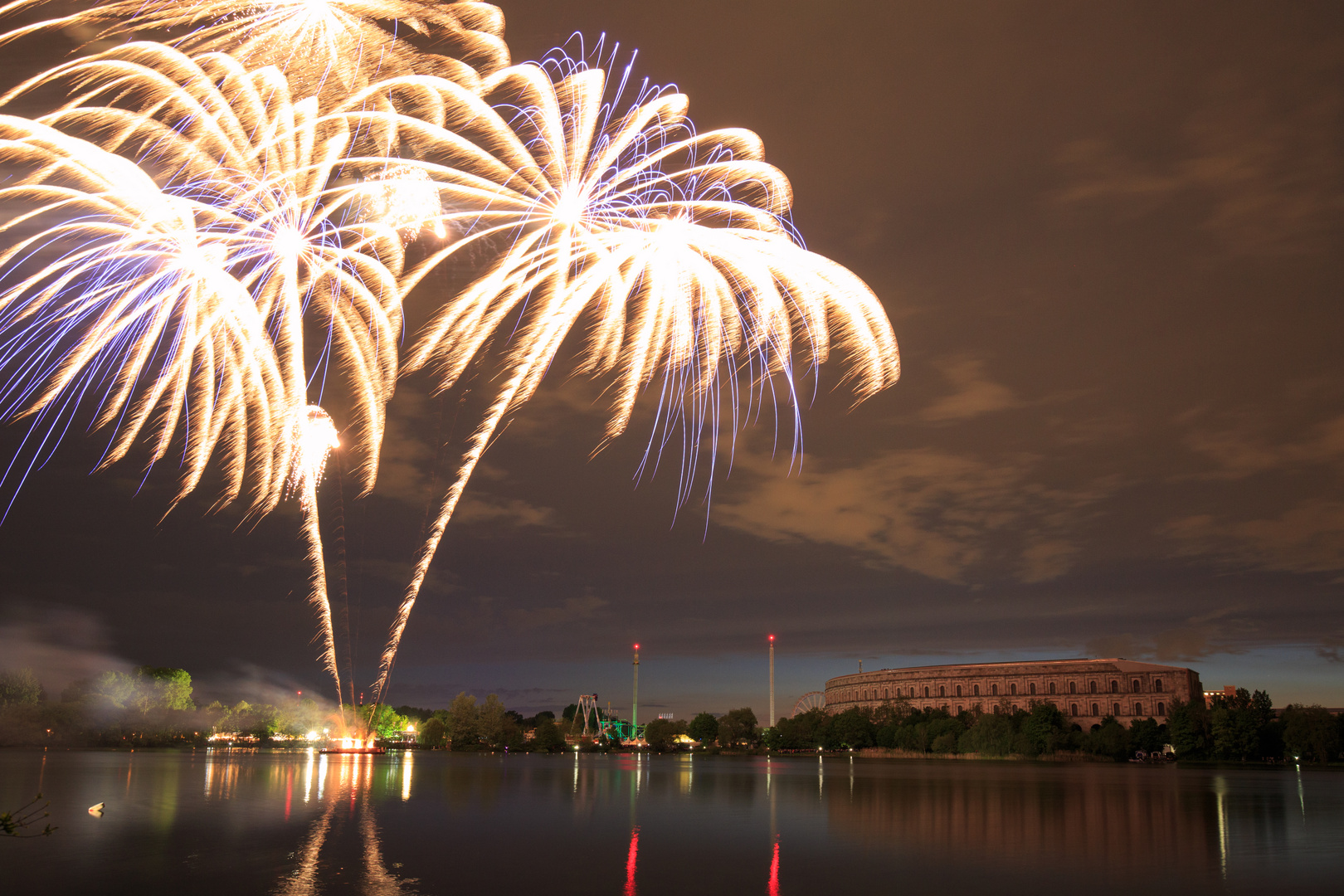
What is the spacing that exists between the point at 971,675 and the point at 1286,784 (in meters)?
112

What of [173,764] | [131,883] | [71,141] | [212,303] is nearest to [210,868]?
[131,883]

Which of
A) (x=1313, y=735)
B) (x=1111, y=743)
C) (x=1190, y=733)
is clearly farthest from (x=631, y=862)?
(x=1111, y=743)

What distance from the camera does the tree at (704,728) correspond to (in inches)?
6663

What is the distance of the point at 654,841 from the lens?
890 inches

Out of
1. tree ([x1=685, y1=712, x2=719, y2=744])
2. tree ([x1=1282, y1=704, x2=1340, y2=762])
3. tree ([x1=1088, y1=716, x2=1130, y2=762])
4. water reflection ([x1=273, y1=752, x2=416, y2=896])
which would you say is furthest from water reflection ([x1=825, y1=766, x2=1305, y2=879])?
tree ([x1=685, y1=712, x2=719, y2=744])

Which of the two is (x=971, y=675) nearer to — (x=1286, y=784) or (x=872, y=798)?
(x=1286, y=784)

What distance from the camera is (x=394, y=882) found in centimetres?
1578

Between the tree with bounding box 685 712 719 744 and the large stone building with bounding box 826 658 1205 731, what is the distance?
31275 millimetres

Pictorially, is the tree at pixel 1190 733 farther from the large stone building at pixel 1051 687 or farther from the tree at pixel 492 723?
the tree at pixel 492 723

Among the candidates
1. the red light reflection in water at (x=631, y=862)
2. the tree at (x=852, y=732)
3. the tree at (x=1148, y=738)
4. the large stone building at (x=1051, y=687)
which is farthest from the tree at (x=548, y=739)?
the red light reflection in water at (x=631, y=862)

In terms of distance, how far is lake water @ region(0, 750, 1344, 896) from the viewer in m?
16.4

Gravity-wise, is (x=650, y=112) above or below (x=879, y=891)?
above

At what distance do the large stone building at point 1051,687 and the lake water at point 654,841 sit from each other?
116 metres

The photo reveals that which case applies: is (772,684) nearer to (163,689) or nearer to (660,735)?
(660,735)
